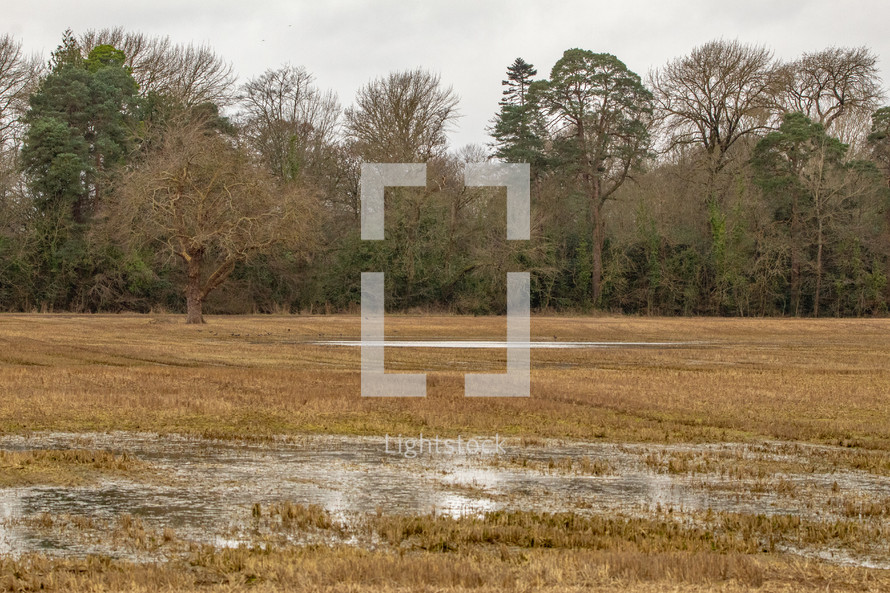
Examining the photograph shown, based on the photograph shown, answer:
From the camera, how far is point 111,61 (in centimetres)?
5912

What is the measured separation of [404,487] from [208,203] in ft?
99.4

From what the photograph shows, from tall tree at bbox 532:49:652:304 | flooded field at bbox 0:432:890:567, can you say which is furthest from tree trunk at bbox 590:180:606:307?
flooded field at bbox 0:432:890:567

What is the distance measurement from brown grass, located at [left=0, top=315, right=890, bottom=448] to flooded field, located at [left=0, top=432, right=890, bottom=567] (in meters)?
1.15

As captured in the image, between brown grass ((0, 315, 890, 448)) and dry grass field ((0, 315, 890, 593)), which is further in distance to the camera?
brown grass ((0, 315, 890, 448))

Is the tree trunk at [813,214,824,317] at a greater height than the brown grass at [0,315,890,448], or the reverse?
the tree trunk at [813,214,824,317]

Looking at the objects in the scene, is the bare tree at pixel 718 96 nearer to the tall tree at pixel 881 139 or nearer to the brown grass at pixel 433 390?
the tall tree at pixel 881 139

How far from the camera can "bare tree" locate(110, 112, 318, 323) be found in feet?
123

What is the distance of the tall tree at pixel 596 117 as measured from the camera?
54.0 meters

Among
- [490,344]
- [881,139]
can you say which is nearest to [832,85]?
[881,139]

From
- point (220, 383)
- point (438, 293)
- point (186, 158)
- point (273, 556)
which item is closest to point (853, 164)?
point (438, 293)

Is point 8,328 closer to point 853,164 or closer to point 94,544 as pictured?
point 94,544

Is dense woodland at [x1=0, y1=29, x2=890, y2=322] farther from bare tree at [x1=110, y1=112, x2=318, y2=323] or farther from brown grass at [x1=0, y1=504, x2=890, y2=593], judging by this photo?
brown grass at [x1=0, y1=504, x2=890, y2=593]

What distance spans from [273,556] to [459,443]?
620cm

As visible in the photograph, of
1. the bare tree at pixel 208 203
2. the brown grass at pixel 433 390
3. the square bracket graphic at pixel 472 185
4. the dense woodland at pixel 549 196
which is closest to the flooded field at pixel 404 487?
the brown grass at pixel 433 390
